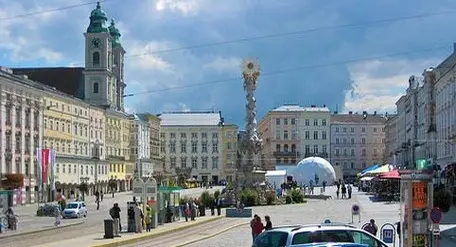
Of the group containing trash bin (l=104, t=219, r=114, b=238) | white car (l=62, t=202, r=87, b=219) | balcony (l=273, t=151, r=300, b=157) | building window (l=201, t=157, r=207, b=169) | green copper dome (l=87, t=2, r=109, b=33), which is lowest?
white car (l=62, t=202, r=87, b=219)

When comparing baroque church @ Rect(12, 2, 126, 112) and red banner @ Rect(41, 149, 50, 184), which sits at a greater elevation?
baroque church @ Rect(12, 2, 126, 112)

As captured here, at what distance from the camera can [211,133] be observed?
18512 centimetres

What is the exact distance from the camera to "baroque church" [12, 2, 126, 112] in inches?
5049

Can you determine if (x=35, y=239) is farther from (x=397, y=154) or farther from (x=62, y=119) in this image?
(x=397, y=154)

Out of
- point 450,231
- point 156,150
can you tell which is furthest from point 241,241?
point 156,150

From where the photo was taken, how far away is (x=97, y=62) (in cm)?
12925

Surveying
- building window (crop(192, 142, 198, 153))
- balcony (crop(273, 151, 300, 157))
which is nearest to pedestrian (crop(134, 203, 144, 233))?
balcony (crop(273, 151, 300, 157))

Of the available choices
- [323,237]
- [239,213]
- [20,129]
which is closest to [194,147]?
[20,129]

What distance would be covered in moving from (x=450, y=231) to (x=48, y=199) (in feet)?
202

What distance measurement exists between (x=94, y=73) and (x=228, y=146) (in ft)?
202

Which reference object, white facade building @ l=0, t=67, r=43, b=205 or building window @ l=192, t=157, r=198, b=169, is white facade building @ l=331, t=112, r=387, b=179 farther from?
white facade building @ l=0, t=67, r=43, b=205

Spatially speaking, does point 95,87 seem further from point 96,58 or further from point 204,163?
point 204,163

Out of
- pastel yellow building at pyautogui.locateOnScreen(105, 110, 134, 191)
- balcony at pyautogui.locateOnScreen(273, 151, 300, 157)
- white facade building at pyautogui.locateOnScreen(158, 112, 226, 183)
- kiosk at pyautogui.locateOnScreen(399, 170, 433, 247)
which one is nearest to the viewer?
kiosk at pyautogui.locateOnScreen(399, 170, 433, 247)

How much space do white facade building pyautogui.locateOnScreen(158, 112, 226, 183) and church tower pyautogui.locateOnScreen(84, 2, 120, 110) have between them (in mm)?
56005
